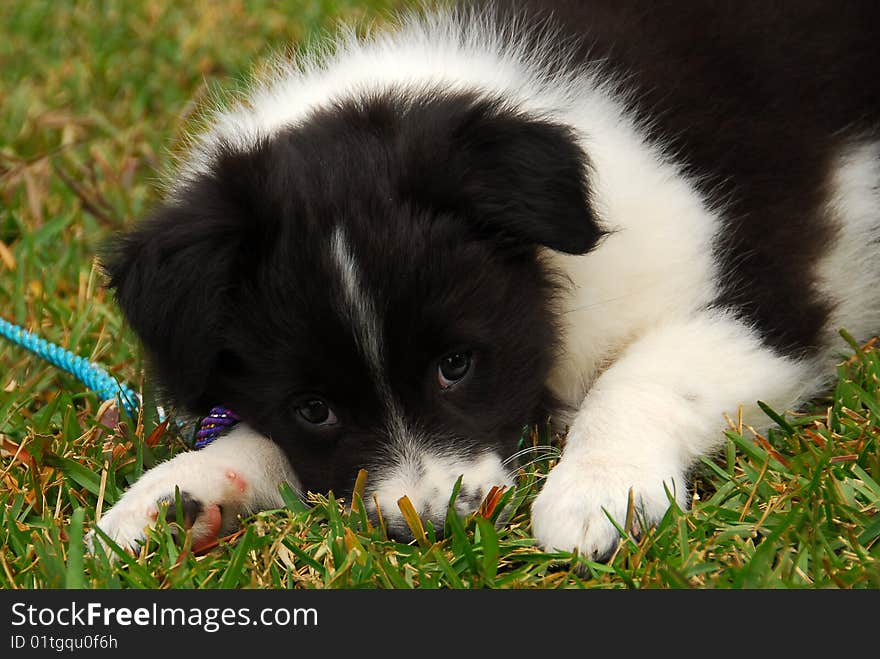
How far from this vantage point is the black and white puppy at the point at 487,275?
278 centimetres

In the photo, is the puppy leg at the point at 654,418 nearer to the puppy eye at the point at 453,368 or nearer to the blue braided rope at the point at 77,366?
the puppy eye at the point at 453,368

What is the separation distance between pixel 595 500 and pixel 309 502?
705 millimetres

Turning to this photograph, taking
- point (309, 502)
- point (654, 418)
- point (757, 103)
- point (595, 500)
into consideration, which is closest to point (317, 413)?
point (309, 502)

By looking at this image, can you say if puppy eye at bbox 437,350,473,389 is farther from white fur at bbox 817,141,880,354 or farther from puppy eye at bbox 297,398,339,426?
white fur at bbox 817,141,880,354

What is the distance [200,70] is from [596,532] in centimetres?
428

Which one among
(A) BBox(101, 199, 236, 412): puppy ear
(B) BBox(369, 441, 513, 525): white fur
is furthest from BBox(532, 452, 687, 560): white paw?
(A) BBox(101, 199, 236, 412): puppy ear

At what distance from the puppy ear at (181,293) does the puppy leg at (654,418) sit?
0.88m

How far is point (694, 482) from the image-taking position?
302 centimetres

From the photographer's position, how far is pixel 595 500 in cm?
270

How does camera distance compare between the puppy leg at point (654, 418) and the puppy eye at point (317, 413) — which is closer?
the puppy leg at point (654, 418)

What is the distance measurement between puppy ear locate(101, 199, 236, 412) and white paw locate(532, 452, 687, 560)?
0.88m

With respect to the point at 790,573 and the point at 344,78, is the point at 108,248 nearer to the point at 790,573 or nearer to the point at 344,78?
the point at 344,78

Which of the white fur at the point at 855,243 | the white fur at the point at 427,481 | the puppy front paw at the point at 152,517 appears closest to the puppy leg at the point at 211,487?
the puppy front paw at the point at 152,517

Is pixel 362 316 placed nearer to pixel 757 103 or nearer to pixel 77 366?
pixel 77 366
